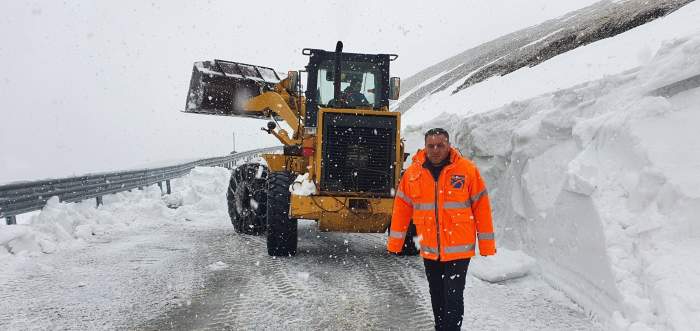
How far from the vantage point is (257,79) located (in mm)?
11445

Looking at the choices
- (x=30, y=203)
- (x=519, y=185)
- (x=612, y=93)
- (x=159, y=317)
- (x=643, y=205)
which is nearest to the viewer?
(x=643, y=205)

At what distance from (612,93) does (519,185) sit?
1627 millimetres

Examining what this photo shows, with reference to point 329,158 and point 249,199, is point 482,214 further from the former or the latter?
point 249,199

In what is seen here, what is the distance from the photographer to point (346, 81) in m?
7.88

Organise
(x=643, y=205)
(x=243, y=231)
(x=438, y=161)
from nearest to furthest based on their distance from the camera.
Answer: (x=438, y=161)
(x=643, y=205)
(x=243, y=231)

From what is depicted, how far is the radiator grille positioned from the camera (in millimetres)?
7078

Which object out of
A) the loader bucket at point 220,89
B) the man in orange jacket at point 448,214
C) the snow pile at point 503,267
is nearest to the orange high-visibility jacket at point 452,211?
the man in orange jacket at point 448,214

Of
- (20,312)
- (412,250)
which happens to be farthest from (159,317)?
(412,250)

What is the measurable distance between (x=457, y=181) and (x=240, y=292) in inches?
114

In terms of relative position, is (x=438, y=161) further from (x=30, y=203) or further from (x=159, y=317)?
(x=30, y=203)

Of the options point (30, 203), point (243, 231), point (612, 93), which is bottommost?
point (243, 231)

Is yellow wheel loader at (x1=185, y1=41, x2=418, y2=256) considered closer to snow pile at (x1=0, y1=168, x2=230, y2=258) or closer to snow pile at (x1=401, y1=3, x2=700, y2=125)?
snow pile at (x1=0, y1=168, x2=230, y2=258)

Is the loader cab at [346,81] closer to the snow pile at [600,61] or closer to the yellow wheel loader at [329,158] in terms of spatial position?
the yellow wheel loader at [329,158]

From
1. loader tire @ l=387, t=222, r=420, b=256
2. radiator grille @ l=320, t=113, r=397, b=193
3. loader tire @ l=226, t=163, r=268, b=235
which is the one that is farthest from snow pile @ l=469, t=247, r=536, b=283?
loader tire @ l=226, t=163, r=268, b=235
